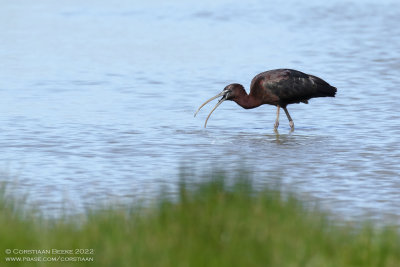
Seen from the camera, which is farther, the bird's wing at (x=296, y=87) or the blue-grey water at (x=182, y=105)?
the bird's wing at (x=296, y=87)

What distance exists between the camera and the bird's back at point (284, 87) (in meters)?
15.1

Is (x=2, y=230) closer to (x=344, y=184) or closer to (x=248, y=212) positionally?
(x=248, y=212)

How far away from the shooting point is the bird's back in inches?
595

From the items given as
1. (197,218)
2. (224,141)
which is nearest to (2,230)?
(197,218)

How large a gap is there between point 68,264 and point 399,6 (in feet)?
98.5

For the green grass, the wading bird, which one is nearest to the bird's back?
the wading bird

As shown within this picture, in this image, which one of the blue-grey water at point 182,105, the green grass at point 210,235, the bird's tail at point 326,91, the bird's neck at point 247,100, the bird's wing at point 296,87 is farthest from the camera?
the bird's tail at point 326,91

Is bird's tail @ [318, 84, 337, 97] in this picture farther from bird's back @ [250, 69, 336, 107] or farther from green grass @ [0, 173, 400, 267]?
green grass @ [0, 173, 400, 267]

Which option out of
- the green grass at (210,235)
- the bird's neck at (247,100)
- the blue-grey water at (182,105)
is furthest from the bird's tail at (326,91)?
the green grass at (210,235)

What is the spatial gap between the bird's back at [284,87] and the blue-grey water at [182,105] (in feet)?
1.64

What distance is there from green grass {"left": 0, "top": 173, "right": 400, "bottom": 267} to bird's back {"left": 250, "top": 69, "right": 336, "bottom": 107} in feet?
23.1

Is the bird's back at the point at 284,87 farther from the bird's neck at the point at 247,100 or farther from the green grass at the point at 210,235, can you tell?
the green grass at the point at 210,235

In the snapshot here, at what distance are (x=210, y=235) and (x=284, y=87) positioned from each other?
312 inches

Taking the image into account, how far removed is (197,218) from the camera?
25.0 feet
